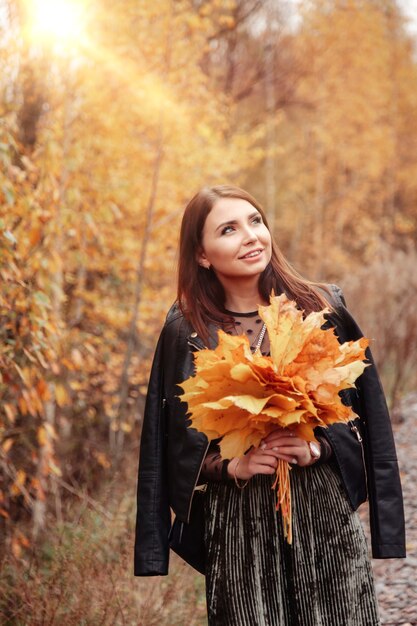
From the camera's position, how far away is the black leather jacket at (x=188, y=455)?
2080mm

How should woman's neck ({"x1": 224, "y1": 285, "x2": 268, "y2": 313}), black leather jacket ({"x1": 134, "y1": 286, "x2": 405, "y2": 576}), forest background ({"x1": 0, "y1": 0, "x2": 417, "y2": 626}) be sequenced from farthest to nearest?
forest background ({"x1": 0, "y1": 0, "x2": 417, "y2": 626}) → woman's neck ({"x1": 224, "y1": 285, "x2": 268, "y2": 313}) → black leather jacket ({"x1": 134, "y1": 286, "x2": 405, "y2": 576})

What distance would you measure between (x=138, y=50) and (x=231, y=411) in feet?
21.9

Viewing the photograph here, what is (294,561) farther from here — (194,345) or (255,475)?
(194,345)

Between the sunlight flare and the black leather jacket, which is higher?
the sunlight flare

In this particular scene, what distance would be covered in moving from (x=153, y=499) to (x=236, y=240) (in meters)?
0.90

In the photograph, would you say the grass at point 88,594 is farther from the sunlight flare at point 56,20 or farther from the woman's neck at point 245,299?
the sunlight flare at point 56,20

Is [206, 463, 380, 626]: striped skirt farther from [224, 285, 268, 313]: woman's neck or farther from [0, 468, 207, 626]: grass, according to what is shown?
[0, 468, 207, 626]: grass

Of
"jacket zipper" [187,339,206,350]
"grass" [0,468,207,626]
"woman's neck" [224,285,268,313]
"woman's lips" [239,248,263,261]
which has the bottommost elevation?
"grass" [0,468,207,626]

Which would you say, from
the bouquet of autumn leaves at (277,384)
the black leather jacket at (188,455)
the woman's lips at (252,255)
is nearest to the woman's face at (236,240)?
the woman's lips at (252,255)

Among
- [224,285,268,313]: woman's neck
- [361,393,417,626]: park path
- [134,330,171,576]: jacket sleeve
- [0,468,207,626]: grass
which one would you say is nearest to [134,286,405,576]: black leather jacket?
[134,330,171,576]: jacket sleeve

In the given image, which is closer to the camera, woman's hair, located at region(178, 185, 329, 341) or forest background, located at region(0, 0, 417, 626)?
woman's hair, located at region(178, 185, 329, 341)

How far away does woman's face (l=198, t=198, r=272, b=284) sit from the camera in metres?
2.20

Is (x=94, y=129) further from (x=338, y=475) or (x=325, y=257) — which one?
(x=325, y=257)

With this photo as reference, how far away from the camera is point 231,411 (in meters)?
1.77
